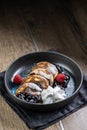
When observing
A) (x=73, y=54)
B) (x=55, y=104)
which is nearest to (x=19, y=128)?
(x=55, y=104)

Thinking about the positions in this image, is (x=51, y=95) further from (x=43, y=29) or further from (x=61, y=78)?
(x=43, y=29)

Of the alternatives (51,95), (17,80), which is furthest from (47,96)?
(17,80)

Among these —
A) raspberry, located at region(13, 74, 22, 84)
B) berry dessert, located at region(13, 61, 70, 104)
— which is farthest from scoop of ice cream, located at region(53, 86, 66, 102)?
raspberry, located at region(13, 74, 22, 84)

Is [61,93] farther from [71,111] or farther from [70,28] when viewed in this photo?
[70,28]

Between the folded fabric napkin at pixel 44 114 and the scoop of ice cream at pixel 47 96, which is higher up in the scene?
the scoop of ice cream at pixel 47 96

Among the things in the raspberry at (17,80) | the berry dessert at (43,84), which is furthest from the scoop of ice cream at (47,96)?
the raspberry at (17,80)

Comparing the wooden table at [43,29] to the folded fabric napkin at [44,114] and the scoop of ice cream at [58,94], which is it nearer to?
the folded fabric napkin at [44,114]
